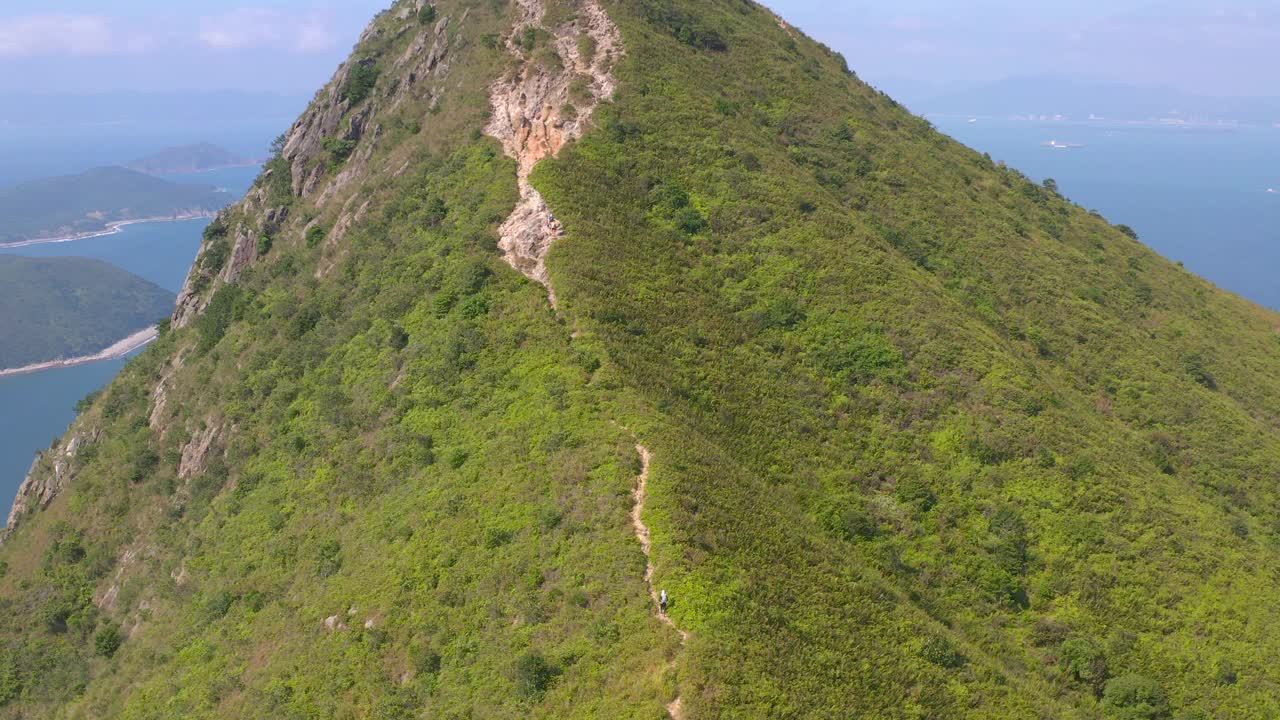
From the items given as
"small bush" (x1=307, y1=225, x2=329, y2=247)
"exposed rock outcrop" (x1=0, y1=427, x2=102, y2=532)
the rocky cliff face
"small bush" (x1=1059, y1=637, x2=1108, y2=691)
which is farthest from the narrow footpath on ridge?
"exposed rock outcrop" (x1=0, y1=427, x2=102, y2=532)

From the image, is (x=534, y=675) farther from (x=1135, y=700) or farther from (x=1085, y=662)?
(x=1135, y=700)

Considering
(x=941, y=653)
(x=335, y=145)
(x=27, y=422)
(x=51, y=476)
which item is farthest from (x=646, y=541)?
(x=27, y=422)

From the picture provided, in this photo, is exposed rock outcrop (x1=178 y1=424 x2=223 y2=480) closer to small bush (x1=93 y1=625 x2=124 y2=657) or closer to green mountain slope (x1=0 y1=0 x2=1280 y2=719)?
green mountain slope (x1=0 y1=0 x2=1280 y2=719)

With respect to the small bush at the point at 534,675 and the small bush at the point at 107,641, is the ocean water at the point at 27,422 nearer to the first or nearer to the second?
the small bush at the point at 107,641

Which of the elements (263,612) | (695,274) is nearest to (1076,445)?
(695,274)

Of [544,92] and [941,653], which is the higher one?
[544,92]

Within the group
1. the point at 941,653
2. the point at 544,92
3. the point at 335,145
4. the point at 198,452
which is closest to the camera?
the point at 941,653
